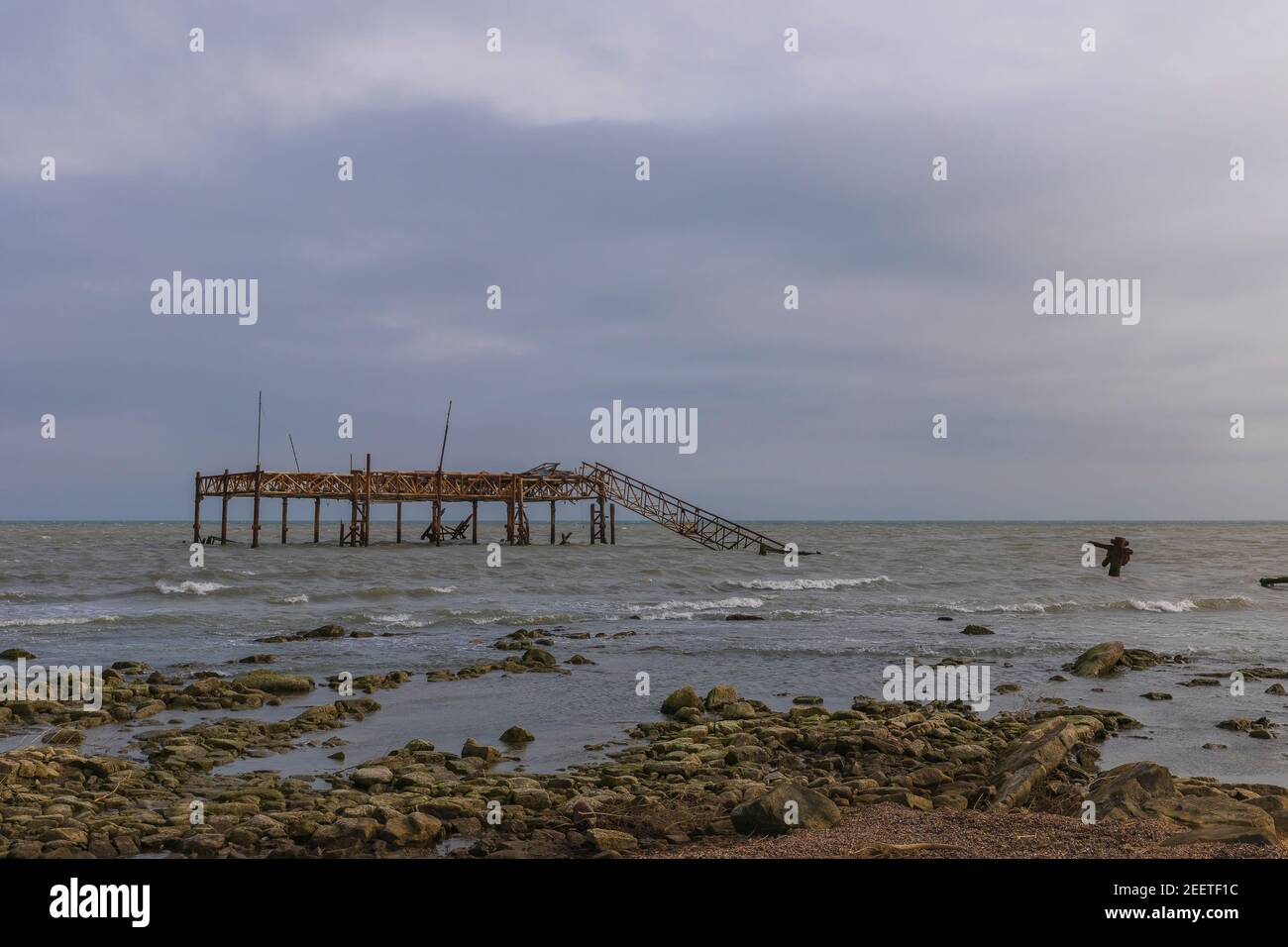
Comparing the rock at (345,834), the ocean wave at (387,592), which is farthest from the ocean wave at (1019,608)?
the rock at (345,834)

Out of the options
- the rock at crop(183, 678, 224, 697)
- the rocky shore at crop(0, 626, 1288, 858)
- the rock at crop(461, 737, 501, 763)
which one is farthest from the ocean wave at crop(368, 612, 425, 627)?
the rock at crop(461, 737, 501, 763)

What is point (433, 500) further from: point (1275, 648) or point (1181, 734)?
point (1181, 734)

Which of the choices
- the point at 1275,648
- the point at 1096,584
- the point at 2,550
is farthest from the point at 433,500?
the point at 1275,648

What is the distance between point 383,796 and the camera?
948cm

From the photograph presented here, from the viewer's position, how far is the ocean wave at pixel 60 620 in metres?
25.0

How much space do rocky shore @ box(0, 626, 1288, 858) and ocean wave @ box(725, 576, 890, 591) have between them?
25127mm

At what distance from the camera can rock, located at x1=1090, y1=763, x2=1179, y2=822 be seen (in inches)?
329

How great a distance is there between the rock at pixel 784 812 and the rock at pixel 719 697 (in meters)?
6.37

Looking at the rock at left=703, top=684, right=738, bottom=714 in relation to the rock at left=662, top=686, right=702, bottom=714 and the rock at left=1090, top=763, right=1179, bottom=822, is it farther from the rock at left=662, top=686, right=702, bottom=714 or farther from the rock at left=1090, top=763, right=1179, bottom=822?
the rock at left=1090, top=763, right=1179, bottom=822

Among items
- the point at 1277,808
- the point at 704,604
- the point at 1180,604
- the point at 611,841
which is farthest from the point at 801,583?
the point at 611,841

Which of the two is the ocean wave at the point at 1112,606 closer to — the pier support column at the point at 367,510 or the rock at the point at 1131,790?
the rock at the point at 1131,790

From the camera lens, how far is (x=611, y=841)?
823 cm

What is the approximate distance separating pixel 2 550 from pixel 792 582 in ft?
168

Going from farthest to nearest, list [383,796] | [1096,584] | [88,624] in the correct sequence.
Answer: [1096,584], [88,624], [383,796]
